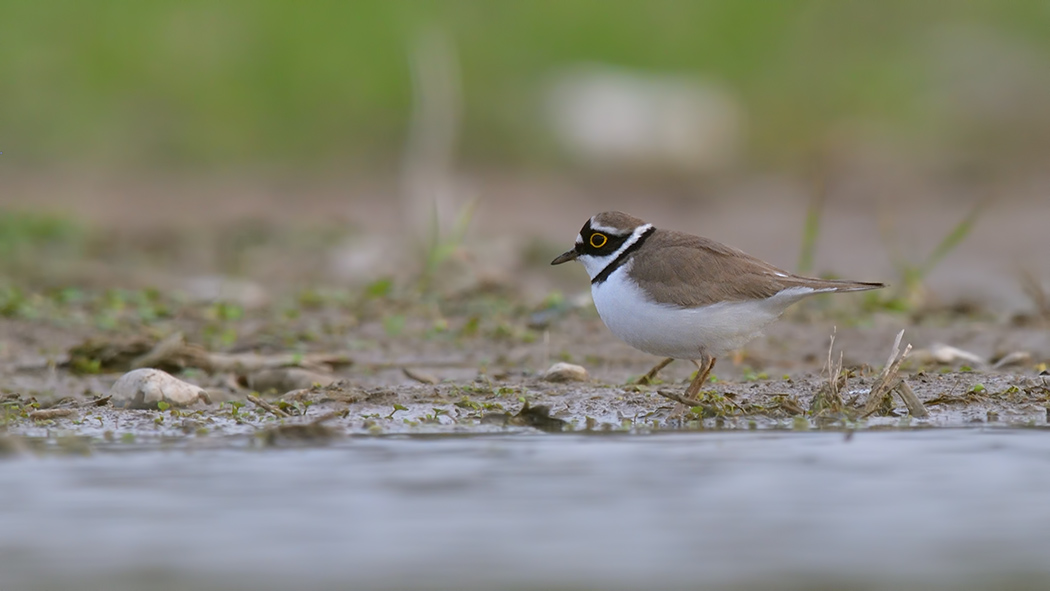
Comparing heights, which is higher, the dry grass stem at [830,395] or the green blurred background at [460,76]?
the green blurred background at [460,76]

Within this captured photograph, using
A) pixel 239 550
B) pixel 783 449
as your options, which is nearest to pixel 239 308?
pixel 783 449

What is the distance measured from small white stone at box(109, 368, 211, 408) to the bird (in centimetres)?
212

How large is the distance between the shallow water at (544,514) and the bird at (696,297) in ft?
2.37

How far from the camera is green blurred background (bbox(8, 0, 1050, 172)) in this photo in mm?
18344

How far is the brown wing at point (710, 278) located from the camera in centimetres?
716

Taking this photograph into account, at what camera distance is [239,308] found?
10438mm

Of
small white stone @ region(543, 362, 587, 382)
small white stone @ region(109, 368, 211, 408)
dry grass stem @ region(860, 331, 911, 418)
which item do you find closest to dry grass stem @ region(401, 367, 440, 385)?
small white stone @ region(543, 362, 587, 382)

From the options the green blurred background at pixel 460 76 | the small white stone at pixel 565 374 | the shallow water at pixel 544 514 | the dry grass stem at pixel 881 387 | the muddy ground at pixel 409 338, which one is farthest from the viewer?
the green blurred background at pixel 460 76

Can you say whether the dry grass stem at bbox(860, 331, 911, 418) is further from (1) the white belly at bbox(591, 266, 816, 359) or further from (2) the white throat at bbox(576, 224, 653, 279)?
(2) the white throat at bbox(576, 224, 653, 279)

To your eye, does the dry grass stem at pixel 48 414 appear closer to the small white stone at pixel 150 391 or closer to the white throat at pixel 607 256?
the small white stone at pixel 150 391

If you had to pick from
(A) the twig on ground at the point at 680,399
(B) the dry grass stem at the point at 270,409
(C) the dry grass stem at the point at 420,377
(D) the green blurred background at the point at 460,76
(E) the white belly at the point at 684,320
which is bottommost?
(B) the dry grass stem at the point at 270,409

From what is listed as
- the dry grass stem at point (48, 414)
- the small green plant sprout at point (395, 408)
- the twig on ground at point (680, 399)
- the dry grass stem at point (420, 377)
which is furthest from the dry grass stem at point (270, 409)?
the twig on ground at point (680, 399)

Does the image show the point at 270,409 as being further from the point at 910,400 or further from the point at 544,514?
the point at 910,400

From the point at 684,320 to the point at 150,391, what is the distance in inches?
104
